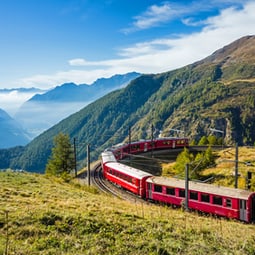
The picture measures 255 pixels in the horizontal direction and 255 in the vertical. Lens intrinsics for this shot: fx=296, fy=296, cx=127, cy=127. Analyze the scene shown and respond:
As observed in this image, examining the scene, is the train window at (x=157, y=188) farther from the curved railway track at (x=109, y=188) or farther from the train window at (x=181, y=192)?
the train window at (x=181, y=192)

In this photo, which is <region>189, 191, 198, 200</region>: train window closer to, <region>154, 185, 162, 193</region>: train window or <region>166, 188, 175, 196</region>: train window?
<region>166, 188, 175, 196</region>: train window

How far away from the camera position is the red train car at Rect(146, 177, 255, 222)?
23281mm

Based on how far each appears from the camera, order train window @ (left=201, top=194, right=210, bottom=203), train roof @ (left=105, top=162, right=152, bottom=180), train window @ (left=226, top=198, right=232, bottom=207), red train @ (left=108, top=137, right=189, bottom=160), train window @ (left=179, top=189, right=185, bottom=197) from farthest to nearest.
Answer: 1. red train @ (left=108, top=137, right=189, bottom=160)
2. train roof @ (left=105, top=162, right=152, bottom=180)
3. train window @ (left=179, top=189, right=185, bottom=197)
4. train window @ (left=201, top=194, right=210, bottom=203)
5. train window @ (left=226, top=198, right=232, bottom=207)

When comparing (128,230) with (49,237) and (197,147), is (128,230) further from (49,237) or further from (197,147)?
(197,147)

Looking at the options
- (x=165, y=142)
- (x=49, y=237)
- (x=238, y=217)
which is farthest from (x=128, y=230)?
(x=165, y=142)

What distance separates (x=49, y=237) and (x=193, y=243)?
15.8 feet

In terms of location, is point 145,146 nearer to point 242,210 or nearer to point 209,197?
point 209,197

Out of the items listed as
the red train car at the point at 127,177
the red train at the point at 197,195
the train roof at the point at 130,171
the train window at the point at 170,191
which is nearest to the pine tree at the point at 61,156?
the red train car at the point at 127,177

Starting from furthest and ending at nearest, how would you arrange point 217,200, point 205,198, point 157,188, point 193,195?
point 157,188, point 193,195, point 205,198, point 217,200

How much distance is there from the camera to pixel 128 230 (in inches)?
440

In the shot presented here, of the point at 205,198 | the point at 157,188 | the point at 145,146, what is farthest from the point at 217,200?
the point at 145,146

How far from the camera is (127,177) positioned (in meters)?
37.3

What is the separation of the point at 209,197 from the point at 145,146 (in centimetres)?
4134

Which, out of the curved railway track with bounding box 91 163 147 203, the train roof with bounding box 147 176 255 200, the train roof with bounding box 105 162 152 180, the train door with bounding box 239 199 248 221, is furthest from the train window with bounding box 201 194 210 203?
the train roof with bounding box 105 162 152 180
